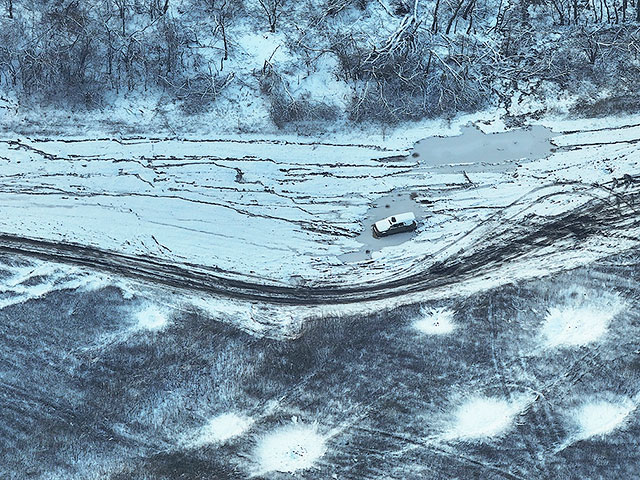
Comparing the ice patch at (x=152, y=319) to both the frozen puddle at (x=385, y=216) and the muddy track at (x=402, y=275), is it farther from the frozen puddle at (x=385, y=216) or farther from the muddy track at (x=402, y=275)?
the frozen puddle at (x=385, y=216)

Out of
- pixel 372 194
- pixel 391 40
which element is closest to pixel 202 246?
pixel 372 194

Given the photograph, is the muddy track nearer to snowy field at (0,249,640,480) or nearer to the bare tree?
snowy field at (0,249,640,480)

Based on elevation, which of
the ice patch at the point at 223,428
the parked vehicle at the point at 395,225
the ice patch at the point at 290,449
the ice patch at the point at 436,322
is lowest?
the ice patch at the point at 290,449

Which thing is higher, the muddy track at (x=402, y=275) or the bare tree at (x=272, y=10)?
the bare tree at (x=272, y=10)

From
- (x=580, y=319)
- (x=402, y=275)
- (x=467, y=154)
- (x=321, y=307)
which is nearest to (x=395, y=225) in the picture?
(x=402, y=275)

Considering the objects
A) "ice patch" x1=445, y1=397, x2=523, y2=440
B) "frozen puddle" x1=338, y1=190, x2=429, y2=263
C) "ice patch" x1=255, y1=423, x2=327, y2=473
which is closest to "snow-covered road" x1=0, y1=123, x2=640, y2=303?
"frozen puddle" x1=338, y1=190, x2=429, y2=263

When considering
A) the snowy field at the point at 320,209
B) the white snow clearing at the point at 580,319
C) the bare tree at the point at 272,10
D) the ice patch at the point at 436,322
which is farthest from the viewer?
the bare tree at the point at 272,10

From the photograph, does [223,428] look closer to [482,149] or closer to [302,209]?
[302,209]

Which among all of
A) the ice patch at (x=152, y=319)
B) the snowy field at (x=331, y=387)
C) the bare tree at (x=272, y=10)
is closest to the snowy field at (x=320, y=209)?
the snowy field at (x=331, y=387)
